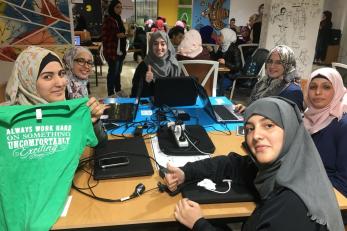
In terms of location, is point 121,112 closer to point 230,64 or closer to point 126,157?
point 126,157

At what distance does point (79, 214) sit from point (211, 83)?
2.44 metres

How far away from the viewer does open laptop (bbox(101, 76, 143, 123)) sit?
217 cm

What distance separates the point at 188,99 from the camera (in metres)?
2.44

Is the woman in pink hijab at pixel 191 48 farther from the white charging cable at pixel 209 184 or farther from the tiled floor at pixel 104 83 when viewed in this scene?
the white charging cable at pixel 209 184

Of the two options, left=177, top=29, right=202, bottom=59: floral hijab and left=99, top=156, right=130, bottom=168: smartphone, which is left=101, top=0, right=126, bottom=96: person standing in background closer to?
left=177, top=29, right=202, bottom=59: floral hijab

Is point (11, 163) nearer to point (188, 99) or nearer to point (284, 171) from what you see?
point (284, 171)

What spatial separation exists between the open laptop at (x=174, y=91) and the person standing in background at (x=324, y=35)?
297 inches

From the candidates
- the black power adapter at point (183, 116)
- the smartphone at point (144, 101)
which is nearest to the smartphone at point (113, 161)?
the black power adapter at point (183, 116)

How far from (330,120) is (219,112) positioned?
825mm

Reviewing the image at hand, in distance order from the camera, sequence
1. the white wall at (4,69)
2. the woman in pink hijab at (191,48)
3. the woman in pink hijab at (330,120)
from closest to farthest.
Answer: the woman in pink hijab at (330,120), the white wall at (4,69), the woman in pink hijab at (191,48)

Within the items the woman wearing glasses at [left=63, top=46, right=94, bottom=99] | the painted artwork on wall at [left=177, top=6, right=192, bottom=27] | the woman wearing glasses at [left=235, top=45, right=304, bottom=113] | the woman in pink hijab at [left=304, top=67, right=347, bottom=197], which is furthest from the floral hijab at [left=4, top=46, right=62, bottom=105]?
the painted artwork on wall at [left=177, top=6, right=192, bottom=27]

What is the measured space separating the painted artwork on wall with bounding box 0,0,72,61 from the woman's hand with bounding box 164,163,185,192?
10.4ft

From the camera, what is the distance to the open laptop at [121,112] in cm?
217

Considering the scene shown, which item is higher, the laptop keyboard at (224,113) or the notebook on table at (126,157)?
the laptop keyboard at (224,113)
